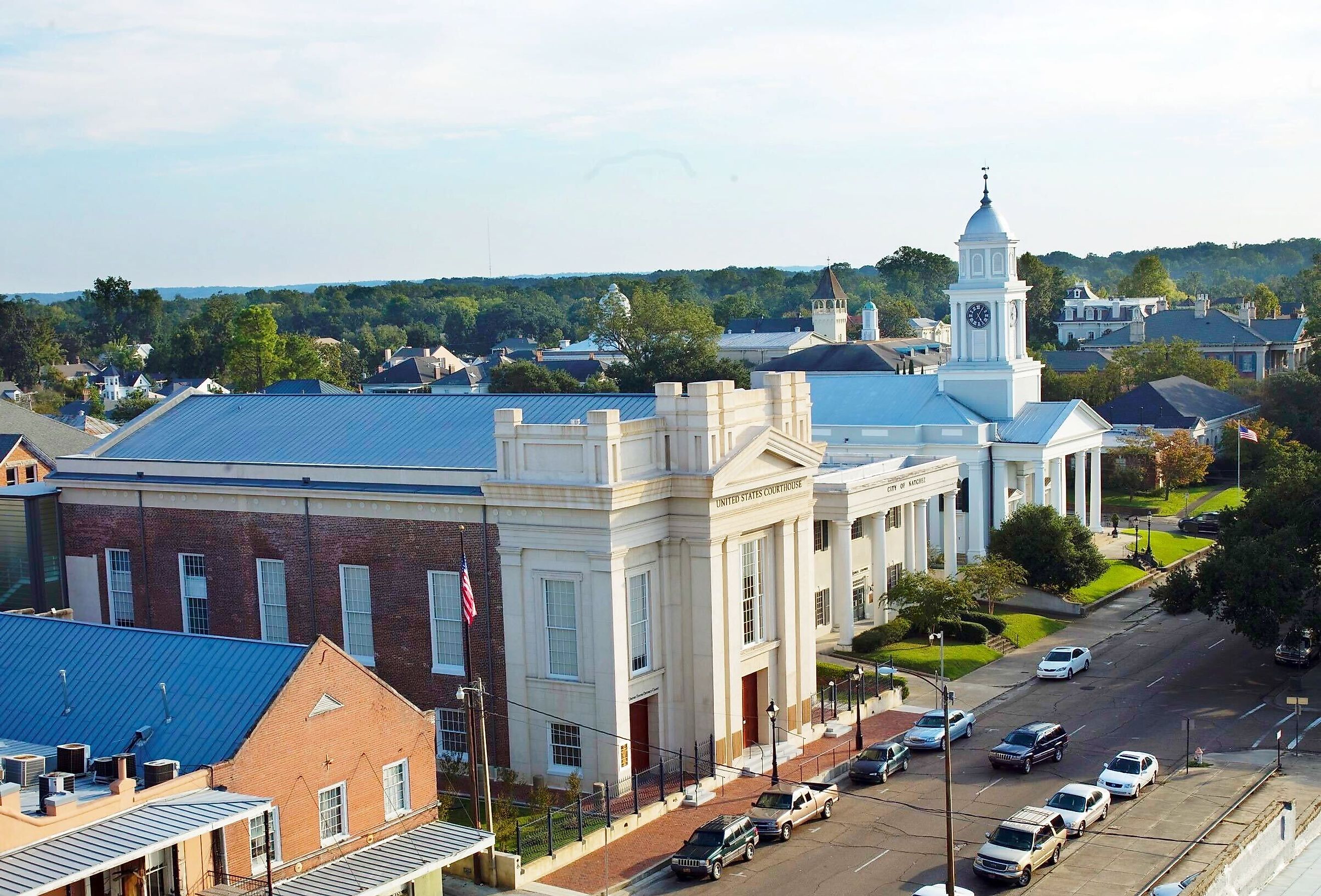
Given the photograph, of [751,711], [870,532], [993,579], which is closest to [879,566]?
[870,532]

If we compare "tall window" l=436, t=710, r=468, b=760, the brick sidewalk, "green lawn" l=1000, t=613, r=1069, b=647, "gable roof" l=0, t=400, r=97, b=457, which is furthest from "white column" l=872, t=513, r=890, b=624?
"gable roof" l=0, t=400, r=97, b=457

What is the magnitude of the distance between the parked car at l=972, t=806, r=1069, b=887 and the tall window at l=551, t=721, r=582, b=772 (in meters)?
12.0

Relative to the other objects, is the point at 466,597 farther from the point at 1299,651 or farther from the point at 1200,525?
the point at 1200,525

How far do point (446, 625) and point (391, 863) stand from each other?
1381cm

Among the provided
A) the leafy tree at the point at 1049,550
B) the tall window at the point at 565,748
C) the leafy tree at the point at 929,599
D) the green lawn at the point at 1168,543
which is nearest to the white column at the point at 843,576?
the leafy tree at the point at 929,599

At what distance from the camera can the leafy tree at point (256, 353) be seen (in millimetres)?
146750

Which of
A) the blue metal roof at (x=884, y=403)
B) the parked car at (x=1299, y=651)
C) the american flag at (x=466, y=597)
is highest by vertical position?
the blue metal roof at (x=884, y=403)

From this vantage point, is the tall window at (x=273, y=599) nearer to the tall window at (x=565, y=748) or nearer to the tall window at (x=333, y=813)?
the tall window at (x=565, y=748)

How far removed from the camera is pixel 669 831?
40156mm

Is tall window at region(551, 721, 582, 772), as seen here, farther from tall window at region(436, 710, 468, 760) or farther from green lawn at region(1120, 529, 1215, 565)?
green lawn at region(1120, 529, 1215, 565)

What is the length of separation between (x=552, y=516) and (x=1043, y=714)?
20648mm

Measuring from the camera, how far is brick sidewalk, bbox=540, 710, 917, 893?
36.9 m

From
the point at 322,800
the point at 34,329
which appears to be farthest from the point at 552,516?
the point at 34,329

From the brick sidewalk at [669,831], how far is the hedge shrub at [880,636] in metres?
11.0
